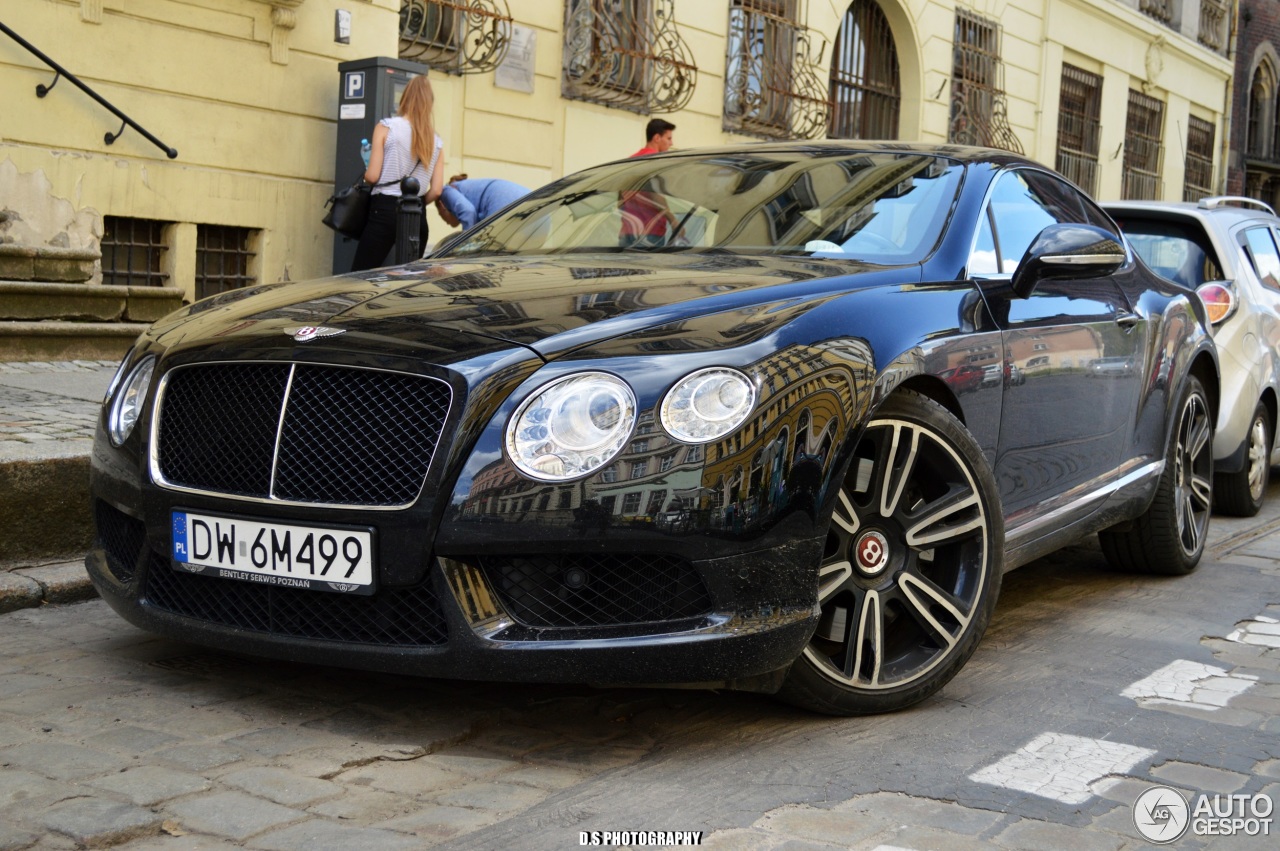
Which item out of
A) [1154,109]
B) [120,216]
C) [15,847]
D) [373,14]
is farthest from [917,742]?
[1154,109]

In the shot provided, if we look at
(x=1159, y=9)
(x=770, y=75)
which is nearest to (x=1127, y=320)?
(x=770, y=75)

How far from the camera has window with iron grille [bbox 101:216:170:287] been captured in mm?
9742

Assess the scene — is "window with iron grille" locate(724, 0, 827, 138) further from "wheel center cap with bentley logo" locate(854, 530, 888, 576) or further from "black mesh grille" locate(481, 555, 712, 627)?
"black mesh grille" locate(481, 555, 712, 627)

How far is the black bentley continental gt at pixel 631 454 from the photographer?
3123 millimetres

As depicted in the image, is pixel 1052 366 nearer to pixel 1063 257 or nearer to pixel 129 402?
pixel 1063 257

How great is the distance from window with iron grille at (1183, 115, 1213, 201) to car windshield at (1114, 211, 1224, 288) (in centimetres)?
2100

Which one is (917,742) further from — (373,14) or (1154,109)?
(1154,109)

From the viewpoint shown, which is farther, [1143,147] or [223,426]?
[1143,147]

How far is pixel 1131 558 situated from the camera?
Result: 19.0 feet

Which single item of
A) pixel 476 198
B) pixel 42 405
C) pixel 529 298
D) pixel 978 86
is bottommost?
pixel 42 405

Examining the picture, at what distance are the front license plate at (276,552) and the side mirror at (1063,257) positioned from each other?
211 cm

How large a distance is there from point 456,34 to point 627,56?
202cm

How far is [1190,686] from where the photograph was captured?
4.11 metres

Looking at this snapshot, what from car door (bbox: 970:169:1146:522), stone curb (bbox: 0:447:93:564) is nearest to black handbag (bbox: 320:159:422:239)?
stone curb (bbox: 0:447:93:564)
